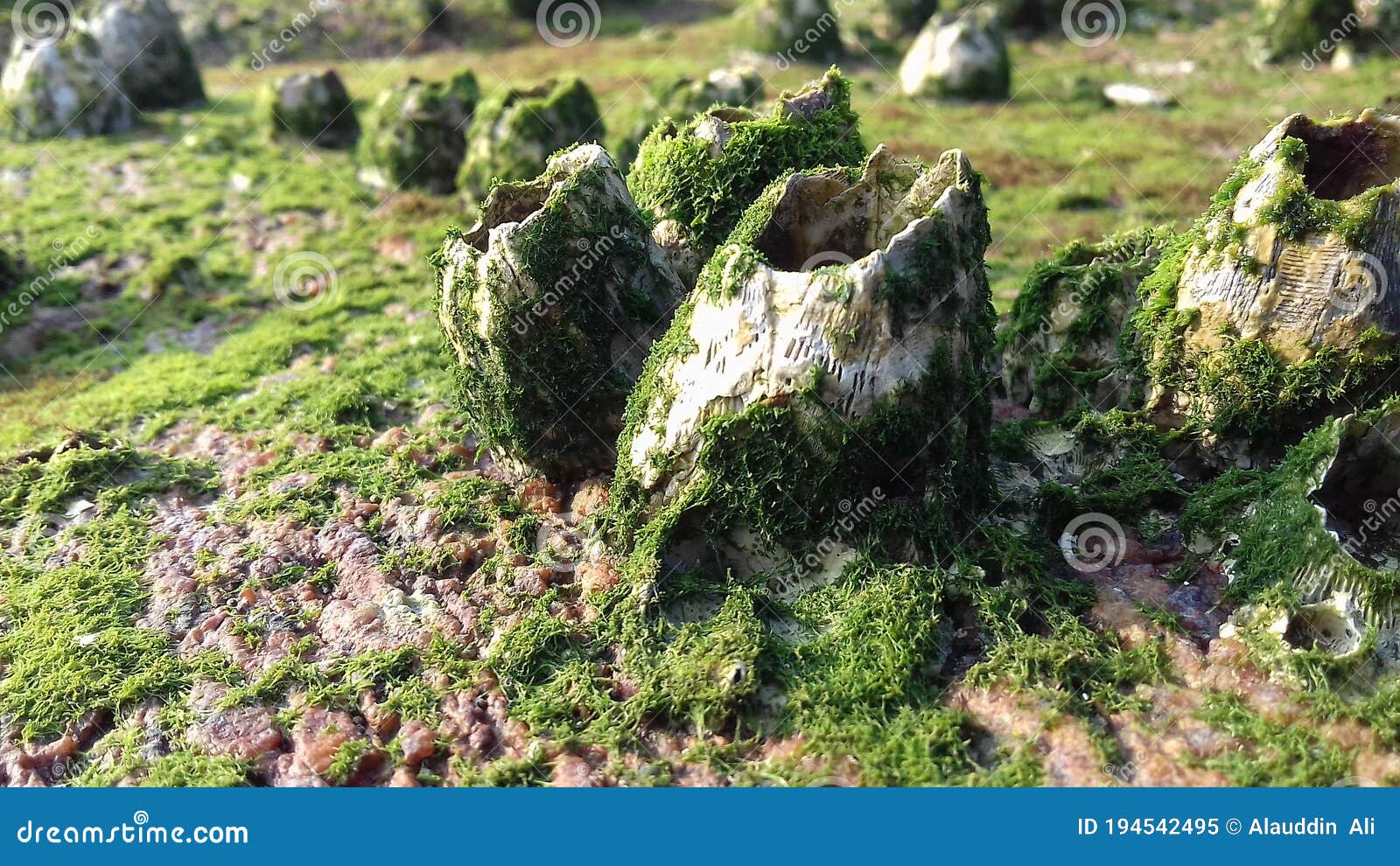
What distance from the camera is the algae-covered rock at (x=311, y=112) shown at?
15.5m

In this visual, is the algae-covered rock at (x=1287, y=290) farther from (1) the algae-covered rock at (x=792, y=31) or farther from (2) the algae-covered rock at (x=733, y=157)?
(1) the algae-covered rock at (x=792, y=31)

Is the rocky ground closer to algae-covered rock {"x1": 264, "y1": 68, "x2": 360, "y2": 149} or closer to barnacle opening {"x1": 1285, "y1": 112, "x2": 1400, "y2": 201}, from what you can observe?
barnacle opening {"x1": 1285, "y1": 112, "x2": 1400, "y2": 201}

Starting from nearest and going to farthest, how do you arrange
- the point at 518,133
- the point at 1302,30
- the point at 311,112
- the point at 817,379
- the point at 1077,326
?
1. the point at 817,379
2. the point at 1077,326
3. the point at 518,133
4. the point at 311,112
5. the point at 1302,30

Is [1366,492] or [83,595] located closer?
[1366,492]

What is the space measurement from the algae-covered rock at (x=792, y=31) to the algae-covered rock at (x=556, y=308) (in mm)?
13060

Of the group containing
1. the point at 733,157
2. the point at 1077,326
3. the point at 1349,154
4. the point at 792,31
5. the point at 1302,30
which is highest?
the point at 1302,30

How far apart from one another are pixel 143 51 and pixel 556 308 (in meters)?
14.9

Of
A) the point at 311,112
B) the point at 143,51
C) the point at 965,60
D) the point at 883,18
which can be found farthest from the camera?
the point at 883,18

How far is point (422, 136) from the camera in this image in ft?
44.2

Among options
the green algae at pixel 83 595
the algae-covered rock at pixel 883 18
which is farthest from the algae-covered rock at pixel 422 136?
the algae-covered rock at pixel 883 18

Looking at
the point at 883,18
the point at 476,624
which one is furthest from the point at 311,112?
the point at 476,624

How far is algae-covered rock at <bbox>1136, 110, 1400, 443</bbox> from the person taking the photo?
565 centimetres

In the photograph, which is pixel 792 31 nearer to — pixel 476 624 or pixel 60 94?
pixel 60 94
